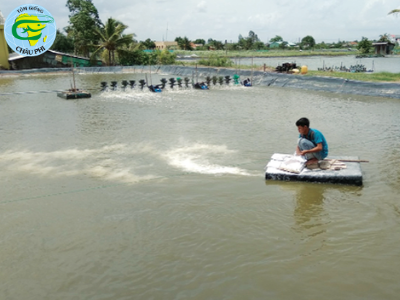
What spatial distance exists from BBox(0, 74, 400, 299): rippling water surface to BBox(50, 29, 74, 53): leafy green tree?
3618 centimetres

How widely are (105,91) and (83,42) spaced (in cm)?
1956

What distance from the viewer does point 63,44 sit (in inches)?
1743

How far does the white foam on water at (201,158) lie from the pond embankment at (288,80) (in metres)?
12.1

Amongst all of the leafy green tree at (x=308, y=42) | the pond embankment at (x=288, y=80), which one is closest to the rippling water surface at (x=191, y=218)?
the pond embankment at (x=288, y=80)

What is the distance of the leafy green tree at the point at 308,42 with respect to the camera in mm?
90375

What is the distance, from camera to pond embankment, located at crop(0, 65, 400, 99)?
1797 cm

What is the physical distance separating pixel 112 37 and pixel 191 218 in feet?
112

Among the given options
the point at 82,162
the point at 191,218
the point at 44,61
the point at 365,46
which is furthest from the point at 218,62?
the point at 365,46

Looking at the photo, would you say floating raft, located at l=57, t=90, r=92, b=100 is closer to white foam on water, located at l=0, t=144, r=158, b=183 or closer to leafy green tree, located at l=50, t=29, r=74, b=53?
white foam on water, located at l=0, t=144, r=158, b=183

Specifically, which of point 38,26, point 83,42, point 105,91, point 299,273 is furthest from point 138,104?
point 83,42

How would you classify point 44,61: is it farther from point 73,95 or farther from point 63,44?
point 73,95

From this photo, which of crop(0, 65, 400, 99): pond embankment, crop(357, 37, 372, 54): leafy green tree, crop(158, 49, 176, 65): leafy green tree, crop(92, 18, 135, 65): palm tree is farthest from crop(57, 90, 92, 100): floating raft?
crop(357, 37, 372, 54): leafy green tree

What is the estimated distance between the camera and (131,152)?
29.4 ft

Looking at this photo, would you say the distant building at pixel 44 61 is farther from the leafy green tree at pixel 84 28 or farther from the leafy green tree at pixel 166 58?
the leafy green tree at pixel 166 58
